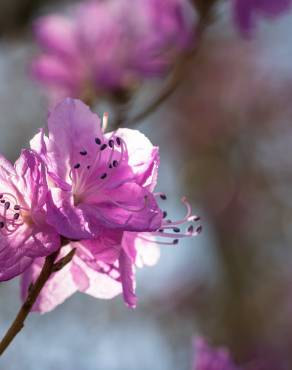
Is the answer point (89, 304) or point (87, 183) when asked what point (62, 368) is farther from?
point (87, 183)

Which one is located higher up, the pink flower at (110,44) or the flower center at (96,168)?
the flower center at (96,168)

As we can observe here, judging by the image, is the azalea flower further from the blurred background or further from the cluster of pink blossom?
the blurred background

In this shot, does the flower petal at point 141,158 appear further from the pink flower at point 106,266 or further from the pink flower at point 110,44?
the pink flower at point 110,44

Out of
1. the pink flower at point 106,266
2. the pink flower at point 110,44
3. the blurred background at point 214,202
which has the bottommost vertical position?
the blurred background at point 214,202

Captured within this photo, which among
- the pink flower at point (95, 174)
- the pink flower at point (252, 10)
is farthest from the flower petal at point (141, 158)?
the pink flower at point (252, 10)

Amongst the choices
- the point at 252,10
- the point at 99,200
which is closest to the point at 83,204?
the point at 99,200

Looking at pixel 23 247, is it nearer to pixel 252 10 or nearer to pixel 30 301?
pixel 30 301
